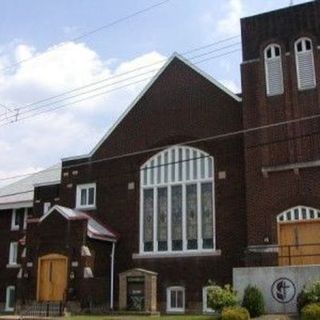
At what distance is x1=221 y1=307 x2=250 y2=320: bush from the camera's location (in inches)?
790

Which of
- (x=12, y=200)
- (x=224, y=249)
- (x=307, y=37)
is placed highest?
(x=307, y=37)

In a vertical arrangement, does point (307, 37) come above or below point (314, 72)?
above

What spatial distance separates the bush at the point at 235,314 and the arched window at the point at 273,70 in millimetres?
11488

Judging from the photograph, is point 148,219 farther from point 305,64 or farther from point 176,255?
point 305,64

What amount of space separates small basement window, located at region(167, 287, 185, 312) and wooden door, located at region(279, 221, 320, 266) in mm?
6083

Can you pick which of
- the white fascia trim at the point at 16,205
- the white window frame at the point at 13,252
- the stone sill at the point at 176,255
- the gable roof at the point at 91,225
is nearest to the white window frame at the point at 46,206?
the white fascia trim at the point at 16,205

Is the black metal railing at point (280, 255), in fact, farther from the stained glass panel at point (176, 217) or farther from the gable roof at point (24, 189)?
the gable roof at point (24, 189)

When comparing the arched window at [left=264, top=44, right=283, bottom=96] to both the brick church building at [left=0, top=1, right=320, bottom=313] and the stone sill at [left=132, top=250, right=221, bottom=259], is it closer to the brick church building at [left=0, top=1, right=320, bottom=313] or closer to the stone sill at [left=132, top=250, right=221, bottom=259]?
the brick church building at [left=0, top=1, right=320, bottom=313]

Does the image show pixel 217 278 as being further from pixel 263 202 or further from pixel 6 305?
pixel 6 305

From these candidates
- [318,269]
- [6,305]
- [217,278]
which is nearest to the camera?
[318,269]

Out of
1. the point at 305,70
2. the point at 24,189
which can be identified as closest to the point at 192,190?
the point at 305,70

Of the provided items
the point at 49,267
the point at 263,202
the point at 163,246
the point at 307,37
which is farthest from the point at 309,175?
the point at 49,267

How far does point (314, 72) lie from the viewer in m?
27.8

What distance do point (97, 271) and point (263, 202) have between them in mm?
9492
